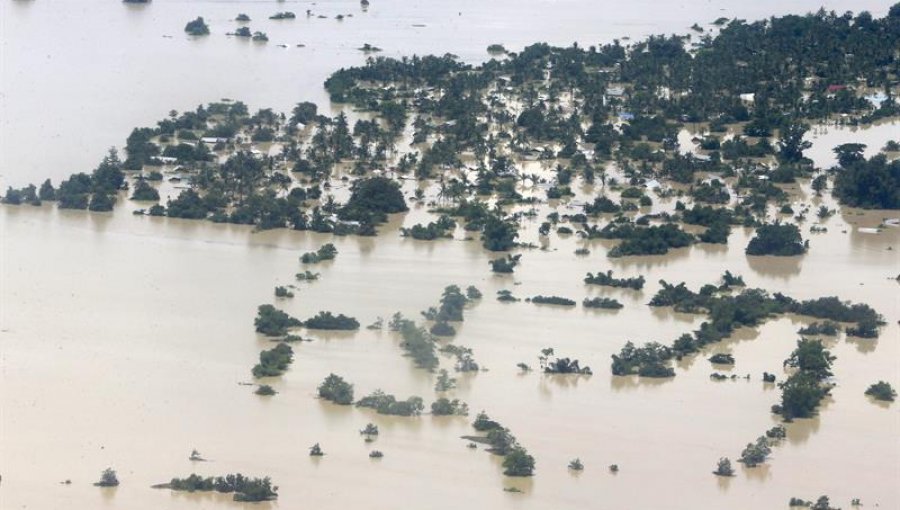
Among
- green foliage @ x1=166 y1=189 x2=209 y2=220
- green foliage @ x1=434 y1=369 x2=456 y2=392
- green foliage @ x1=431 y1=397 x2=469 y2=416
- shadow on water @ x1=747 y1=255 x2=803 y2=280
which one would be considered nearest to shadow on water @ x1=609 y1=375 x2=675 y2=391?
green foliage @ x1=434 y1=369 x2=456 y2=392

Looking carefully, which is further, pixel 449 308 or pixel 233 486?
pixel 449 308

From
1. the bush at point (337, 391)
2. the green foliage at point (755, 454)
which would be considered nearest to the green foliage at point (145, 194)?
the bush at point (337, 391)

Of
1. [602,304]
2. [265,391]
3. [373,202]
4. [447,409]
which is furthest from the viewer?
[373,202]

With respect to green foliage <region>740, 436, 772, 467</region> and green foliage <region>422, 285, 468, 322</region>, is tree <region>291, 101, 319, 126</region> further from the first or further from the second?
green foliage <region>740, 436, 772, 467</region>

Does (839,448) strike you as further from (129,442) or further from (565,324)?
(129,442)

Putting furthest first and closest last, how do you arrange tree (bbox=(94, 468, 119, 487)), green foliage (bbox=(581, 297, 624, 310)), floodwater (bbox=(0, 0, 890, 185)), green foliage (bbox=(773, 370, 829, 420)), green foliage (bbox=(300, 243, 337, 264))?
floodwater (bbox=(0, 0, 890, 185)), green foliage (bbox=(300, 243, 337, 264)), green foliage (bbox=(581, 297, 624, 310)), green foliage (bbox=(773, 370, 829, 420)), tree (bbox=(94, 468, 119, 487))

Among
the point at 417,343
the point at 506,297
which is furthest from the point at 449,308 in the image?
the point at 417,343

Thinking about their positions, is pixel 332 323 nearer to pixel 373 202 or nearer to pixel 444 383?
pixel 444 383
